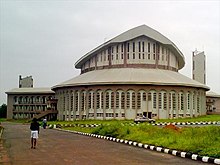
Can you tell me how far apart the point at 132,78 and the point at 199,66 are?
153 feet

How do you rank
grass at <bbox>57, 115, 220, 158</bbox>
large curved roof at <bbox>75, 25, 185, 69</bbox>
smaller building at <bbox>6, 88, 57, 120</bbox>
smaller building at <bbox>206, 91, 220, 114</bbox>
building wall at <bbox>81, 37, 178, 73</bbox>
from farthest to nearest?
smaller building at <bbox>6, 88, 57, 120</bbox>, smaller building at <bbox>206, 91, 220, 114</bbox>, large curved roof at <bbox>75, 25, 185, 69</bbox>, building wall at <bbox>81, 37, 178, 73</bbox>, grass at <bbox>57, 115, 220, 158</bbox>

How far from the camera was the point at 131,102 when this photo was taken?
193ft

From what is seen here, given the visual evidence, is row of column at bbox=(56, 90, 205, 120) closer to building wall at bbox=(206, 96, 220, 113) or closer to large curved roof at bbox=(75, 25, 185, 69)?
large curved roof at bbox=(75, 25, 185, 69)

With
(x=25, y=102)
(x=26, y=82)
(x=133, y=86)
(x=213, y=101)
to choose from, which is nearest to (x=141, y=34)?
(x=133, y=86)

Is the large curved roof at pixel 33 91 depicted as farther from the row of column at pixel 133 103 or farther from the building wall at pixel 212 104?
the building wall at pixel 212 104

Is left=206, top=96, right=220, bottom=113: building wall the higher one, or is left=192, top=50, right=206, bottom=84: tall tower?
left=192, top=50, right=206, bottom=84: tall tower

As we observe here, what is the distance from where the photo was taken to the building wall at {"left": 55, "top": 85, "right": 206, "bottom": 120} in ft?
192

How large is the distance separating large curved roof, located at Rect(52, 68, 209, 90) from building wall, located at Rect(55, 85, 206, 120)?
1.05m

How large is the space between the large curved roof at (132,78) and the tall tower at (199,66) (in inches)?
1431

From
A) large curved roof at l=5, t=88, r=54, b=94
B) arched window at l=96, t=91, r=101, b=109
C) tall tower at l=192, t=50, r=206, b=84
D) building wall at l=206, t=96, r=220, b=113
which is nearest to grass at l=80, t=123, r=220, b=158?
arched window at l=96, t=91, r=101, b=109

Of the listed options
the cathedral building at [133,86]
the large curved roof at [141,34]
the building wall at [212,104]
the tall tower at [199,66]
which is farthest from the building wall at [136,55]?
the tall tower at [199,66]

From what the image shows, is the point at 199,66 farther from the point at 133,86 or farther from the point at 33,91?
the point at 133,86

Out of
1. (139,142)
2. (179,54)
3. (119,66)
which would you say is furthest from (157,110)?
(139,142)

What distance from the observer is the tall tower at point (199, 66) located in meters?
101
